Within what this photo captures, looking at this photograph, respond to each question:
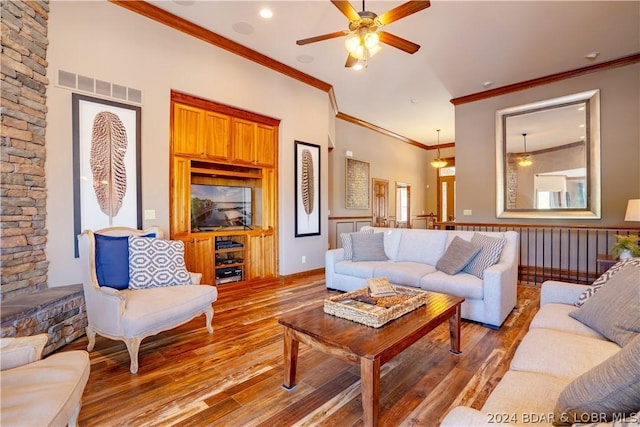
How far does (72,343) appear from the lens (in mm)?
2641

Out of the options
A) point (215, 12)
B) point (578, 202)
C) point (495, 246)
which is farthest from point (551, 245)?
point (215, 12)

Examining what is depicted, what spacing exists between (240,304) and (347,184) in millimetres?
4477

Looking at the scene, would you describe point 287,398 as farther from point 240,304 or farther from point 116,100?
point 116,100

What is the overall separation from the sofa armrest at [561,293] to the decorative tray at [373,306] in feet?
3.06

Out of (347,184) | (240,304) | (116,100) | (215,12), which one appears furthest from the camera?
(347,184)

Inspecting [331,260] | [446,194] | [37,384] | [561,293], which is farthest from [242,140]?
[446,194]

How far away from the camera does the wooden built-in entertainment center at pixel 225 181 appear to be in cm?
380

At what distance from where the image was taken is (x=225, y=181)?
453 cm

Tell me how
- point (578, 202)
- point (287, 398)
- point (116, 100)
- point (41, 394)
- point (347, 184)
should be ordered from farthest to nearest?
point (347, 184) < point (578, 202) < point (116, 100) < point (287, 398) < point (41, 394)

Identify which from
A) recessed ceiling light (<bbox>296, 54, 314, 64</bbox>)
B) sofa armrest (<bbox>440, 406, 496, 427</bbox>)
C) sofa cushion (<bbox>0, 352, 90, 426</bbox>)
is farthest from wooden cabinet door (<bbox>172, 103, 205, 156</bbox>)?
sofa armrest (<bbox>440, 406, 496, 427</bbox>)

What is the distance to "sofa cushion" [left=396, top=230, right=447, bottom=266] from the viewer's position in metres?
3.92

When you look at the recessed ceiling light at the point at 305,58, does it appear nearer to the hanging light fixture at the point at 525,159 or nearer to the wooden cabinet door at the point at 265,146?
the wooden cabinet door at the point at 265,146

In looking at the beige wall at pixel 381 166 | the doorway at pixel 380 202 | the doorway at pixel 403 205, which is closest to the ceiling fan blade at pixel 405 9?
the beige wall at pixel 381 166

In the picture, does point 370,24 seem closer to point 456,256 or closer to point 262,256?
point 456,256
